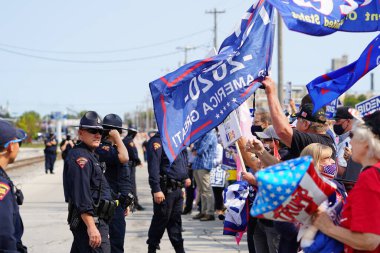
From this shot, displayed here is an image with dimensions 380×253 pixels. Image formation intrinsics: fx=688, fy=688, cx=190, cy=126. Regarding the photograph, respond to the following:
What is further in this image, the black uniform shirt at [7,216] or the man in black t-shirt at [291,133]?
the man in black t-shirt at [291,133]

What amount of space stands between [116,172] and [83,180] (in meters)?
2.19

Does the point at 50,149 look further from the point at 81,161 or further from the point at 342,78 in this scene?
the point at 342,78

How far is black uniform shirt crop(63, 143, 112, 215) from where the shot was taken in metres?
6.18

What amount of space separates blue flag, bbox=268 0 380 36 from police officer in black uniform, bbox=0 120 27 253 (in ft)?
7.24

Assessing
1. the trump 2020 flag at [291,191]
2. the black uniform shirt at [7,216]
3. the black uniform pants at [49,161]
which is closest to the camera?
the trump 2020 flag at [291,191]

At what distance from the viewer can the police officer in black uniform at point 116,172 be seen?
26.8 ft

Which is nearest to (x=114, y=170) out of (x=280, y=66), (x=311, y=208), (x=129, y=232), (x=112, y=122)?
(x=112, y=122)

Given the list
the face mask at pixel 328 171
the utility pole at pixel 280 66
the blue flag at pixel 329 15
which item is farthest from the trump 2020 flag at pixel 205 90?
the utility pole at pixel 280 66

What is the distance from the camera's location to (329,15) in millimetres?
5516

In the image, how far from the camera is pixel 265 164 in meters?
5.66

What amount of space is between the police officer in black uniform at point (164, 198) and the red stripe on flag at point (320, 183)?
211 inches

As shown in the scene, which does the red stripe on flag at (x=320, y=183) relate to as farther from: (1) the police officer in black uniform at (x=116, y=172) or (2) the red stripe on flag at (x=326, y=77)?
(1) the police officer in black uniform at (x=116, y=172)

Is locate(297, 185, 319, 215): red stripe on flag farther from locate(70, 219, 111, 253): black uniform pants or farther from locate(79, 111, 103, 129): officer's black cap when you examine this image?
locate(79, 111, 103, 129): officer's black cap

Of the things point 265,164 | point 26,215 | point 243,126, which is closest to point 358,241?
point 265,164
